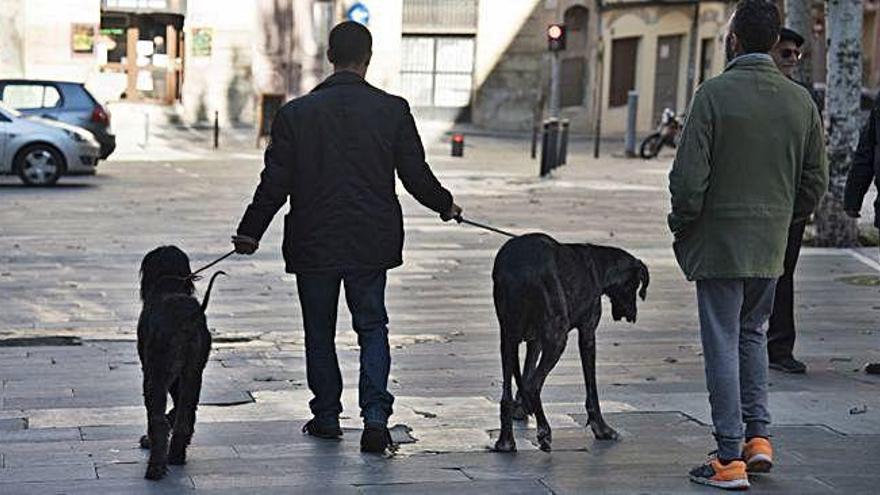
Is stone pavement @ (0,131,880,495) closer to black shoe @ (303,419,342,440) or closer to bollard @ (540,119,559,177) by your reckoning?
black shoe @ (303,419,342,440)

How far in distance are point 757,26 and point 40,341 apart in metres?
5.86

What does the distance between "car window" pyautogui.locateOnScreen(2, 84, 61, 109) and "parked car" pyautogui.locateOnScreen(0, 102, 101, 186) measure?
207cm

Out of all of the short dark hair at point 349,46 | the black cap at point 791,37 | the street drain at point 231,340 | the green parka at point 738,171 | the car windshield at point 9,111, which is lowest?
the street drain at point 231,340

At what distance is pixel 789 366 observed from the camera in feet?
31.5

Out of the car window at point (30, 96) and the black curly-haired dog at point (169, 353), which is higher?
the black curly-haired dog at point (169, 353)

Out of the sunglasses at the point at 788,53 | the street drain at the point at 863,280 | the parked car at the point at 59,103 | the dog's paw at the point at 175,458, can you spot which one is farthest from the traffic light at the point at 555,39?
the dog's paw at the point at 175,458

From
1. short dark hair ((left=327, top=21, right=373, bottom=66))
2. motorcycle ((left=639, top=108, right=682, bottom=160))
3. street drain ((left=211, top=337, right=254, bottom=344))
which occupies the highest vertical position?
short dark hair ((left=327, top=21, right=373, bottom=66))

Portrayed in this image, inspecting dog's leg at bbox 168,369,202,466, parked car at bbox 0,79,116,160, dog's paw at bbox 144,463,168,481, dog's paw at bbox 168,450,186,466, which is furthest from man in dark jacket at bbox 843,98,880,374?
parked car at bbox 0,79,116,160

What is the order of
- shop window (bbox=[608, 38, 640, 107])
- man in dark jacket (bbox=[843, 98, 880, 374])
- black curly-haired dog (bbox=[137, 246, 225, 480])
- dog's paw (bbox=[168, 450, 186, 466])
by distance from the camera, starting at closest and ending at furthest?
black curly-haired dog (bbox=[137, 246, 225, 480])
dog's paw (bbox=[168, 450, 186, 466])
man in dark jacket (bbox=[843, 98, 880, 374])
shop window (bbox=[608, 38, 640, 107])

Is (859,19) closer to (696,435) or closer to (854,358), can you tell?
(854,358)

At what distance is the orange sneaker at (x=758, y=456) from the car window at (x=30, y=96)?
22.7 meters

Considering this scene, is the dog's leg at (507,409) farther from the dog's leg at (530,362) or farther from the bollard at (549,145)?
the bollard at (549,145)

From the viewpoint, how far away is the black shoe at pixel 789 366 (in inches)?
376

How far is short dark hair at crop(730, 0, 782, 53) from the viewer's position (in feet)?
21.7
